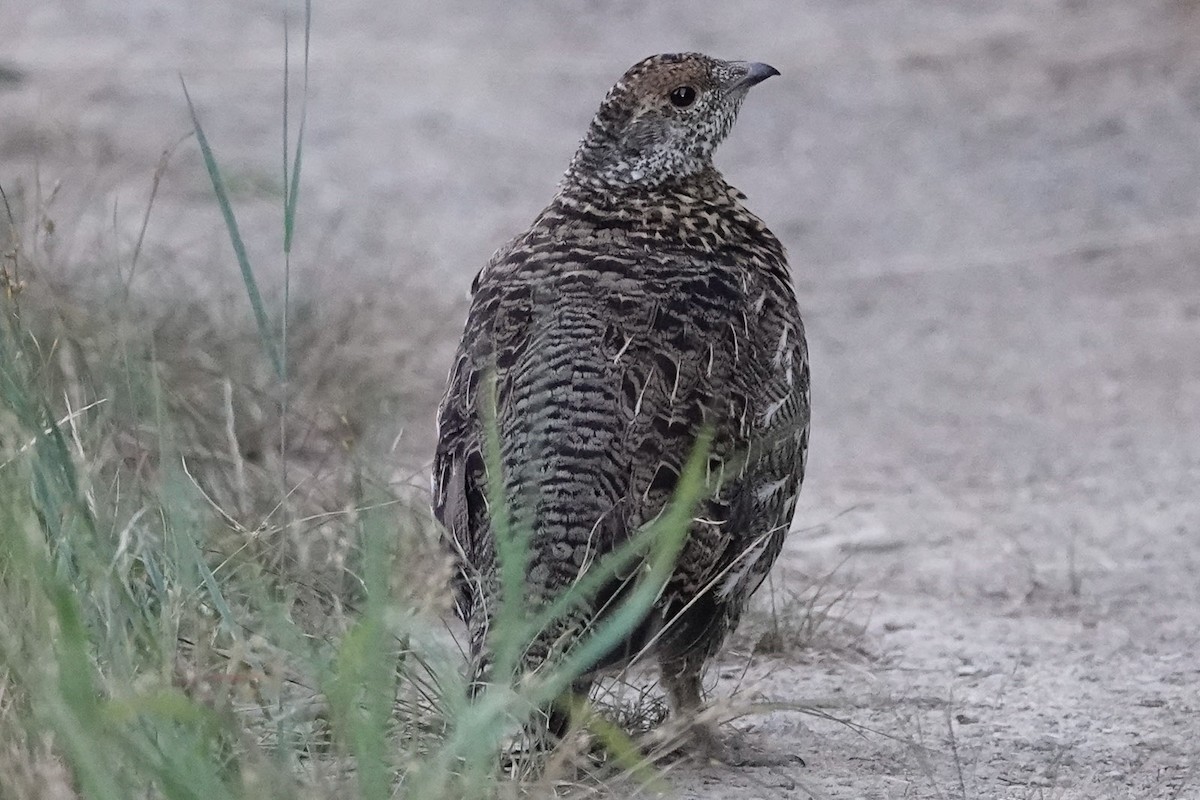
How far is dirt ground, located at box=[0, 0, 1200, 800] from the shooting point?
504 centimetres

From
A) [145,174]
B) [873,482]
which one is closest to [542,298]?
[873,482]

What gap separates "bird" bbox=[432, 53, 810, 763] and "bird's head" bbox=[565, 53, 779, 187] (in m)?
0.06

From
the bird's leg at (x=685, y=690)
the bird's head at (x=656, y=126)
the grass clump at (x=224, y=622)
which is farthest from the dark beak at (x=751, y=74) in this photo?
the bird's leg at (x=685, y=690)

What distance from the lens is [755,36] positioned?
13.9 meters

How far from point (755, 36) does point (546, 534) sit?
10.4m

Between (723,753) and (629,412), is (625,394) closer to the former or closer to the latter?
(629,412)

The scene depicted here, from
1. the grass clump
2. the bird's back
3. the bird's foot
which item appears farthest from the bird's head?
the bird's foot

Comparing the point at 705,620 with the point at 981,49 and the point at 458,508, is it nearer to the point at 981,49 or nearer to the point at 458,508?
the point at 458,508

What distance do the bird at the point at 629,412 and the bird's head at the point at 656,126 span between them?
0.06 meters

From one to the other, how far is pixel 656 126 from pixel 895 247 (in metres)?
5.76

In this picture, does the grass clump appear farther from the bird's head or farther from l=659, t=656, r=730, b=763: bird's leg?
the bird's head

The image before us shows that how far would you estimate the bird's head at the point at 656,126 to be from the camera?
5035 millimetres

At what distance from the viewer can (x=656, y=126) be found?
16.6 feet

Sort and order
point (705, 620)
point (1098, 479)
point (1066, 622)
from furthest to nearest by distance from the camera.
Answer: point (1098, 479), point (1066, 622), point (705, 620)
